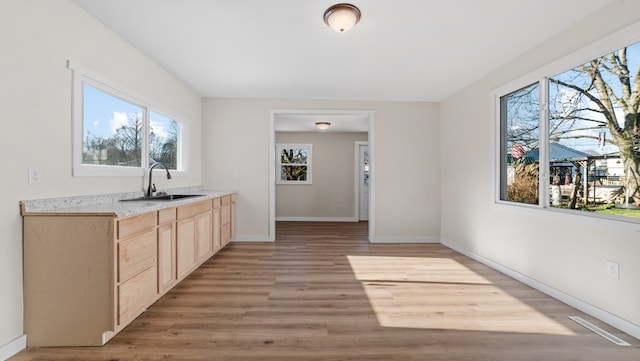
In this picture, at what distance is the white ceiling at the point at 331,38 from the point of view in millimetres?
2268

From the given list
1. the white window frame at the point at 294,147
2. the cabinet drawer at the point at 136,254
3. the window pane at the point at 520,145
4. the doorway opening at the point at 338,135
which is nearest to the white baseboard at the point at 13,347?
the cabinet drawer at the point at 136,254

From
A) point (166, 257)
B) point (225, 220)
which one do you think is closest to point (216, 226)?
point (225, 220)

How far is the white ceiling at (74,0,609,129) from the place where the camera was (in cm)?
227

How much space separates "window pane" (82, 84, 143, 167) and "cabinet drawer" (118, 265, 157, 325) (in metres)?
1.08

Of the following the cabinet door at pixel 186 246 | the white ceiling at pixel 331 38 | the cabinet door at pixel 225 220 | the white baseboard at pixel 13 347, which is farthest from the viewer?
the cabinet door at pixel 225 220

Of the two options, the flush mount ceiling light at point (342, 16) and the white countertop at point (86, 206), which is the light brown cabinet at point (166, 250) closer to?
the white countertop at point (86, 206)

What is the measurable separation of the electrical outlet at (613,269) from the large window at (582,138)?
0.37 metres

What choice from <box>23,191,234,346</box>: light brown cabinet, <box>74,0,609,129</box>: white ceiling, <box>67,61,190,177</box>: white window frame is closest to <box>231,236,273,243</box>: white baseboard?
<box>67,61,190,177</box>: white window frame

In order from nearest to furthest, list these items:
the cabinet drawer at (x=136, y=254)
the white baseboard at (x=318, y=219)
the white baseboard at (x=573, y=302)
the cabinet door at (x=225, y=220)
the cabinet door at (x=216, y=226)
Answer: the cabinet drawer at (x=136, y=254) < the white baseboard at (x=573, y=302) < the cabinet door at (x=216, y=226) < the cabinet door at (x=225, y=220) < the white baseboard at (x=318, y=219)

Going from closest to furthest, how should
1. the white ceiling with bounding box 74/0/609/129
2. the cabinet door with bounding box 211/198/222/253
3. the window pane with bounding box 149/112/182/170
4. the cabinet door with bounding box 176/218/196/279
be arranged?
the white ceiling with bounding box 74/0/609/129 < the cabinet door with bounding box 176/218/196/279 < the window pane with bounding box 149/112/182/170 < the cabinet door with bounding box 211/198/222/253

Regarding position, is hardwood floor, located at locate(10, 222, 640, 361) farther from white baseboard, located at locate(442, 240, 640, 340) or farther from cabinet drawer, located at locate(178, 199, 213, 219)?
cabinet drawer, located at locate(178, 199, 213, 219)

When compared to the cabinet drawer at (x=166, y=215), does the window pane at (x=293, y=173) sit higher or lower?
higher

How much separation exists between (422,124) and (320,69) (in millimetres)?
2244

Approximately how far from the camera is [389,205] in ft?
16.0
